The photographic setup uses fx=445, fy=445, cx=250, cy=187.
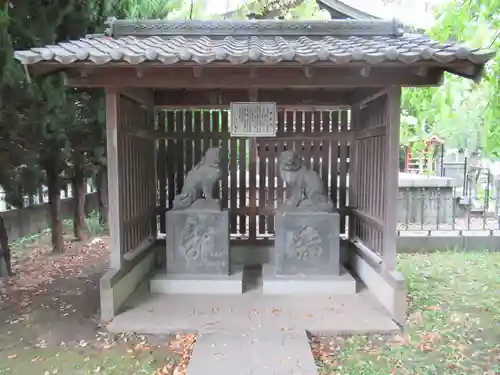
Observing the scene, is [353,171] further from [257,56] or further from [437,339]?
[257,56]

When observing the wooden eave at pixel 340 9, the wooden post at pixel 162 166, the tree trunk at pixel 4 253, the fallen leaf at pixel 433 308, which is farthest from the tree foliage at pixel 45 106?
the fallen leaf at pixel 433 308

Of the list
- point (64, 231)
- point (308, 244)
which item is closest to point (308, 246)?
point (308, 244)

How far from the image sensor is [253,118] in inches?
219

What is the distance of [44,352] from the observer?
149 inches

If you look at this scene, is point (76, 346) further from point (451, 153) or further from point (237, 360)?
point (451, 153)

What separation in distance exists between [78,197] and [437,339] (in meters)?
6.48

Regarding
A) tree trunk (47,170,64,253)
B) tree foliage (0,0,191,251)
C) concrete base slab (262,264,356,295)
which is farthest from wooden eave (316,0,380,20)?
tree trunk (47,170,64,253)

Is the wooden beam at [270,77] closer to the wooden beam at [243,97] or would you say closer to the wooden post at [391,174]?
the wooden post at [391,174]

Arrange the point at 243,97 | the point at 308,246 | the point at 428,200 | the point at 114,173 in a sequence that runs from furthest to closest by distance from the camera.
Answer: the point at 428,200, the point at 243,97, the point at 308,246, the point at 114,173

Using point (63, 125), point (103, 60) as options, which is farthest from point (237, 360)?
point (63, 125)

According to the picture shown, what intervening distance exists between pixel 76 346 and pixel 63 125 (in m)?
3.14

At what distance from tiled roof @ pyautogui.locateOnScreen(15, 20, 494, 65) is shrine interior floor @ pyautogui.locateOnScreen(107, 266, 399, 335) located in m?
2.38

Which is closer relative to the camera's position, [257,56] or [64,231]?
[257,56]

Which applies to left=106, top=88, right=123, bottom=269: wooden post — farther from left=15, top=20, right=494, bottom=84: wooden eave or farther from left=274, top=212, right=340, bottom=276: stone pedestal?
left=274, top=212, right=340, bottom=276: stone pedestal
